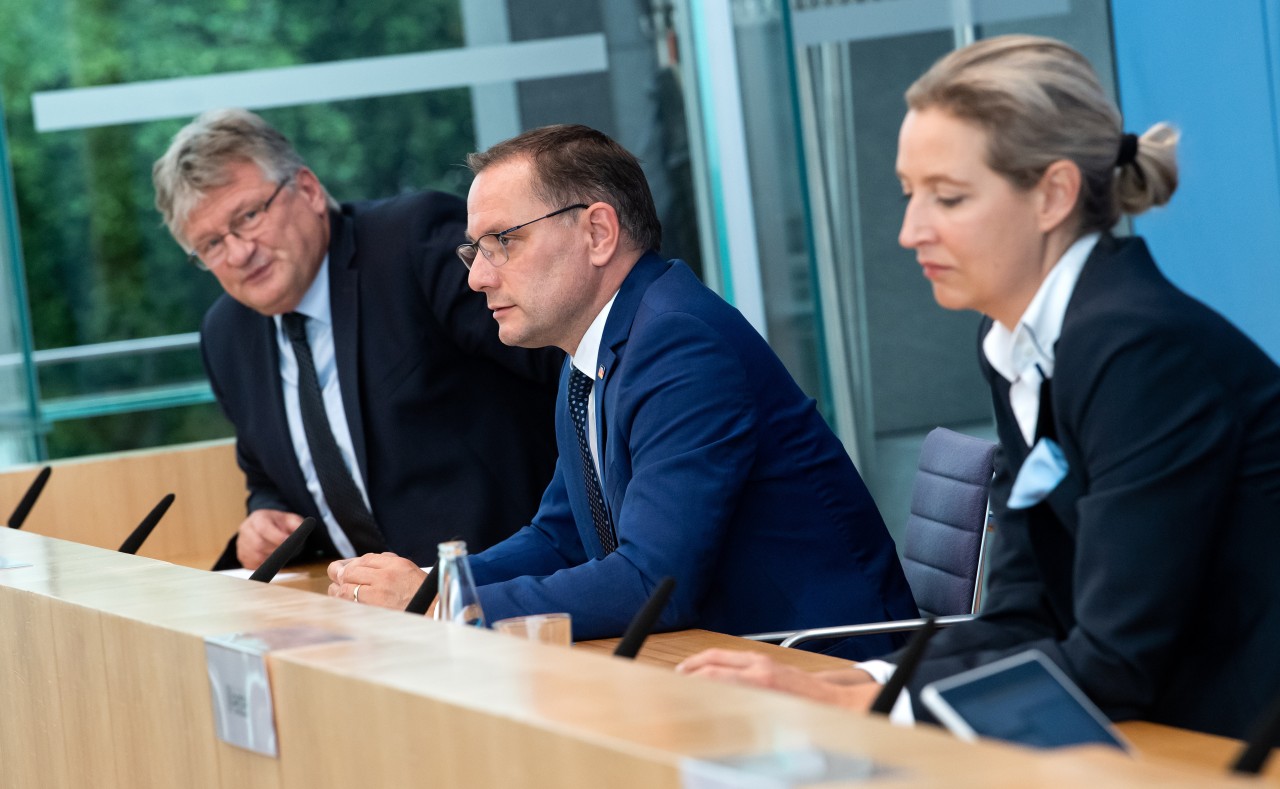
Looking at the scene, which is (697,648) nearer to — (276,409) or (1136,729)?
(1136,729)

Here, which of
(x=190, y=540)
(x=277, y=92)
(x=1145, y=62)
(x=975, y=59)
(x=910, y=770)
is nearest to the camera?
(x=910, y=770)

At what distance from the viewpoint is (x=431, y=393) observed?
11.0 feet

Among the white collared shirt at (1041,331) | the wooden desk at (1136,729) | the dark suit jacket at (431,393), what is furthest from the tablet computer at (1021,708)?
the dark suit jacket at (431,393)

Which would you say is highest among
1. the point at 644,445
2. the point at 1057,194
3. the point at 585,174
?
the point at 585,174

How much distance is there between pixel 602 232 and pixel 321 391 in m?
1.13

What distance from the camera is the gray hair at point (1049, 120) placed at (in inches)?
67.9

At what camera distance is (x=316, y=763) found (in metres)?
1.47

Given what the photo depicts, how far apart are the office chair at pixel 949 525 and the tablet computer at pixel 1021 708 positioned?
1.24m

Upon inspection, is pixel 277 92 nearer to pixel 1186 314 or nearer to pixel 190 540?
pixel 190 540

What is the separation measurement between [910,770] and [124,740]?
1101 mm

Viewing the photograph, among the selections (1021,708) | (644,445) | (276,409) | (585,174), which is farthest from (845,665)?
(276,409)

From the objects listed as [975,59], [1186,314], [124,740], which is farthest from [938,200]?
[124,740]

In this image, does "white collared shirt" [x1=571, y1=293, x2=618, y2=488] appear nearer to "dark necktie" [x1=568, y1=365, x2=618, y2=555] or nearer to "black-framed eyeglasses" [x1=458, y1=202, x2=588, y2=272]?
"dark necktie" [x1=568, y1=365, x2=618, y2=555]

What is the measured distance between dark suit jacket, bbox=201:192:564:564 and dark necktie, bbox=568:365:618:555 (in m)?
0.75
